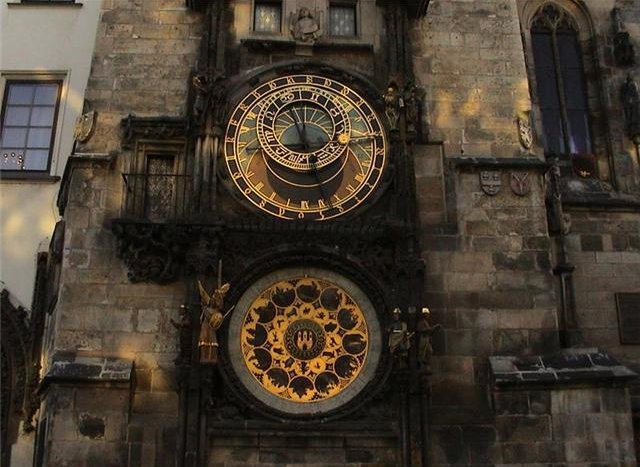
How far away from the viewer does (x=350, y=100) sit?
41.8 ft

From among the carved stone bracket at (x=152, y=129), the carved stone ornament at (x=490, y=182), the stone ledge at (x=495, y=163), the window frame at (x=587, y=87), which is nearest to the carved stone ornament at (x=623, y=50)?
the window frame at (x=587, y=87)

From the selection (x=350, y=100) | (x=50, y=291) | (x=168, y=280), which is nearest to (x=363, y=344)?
(x=168, y=280)

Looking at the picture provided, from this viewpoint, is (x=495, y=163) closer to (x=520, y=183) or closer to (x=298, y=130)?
(x=520, y=183)

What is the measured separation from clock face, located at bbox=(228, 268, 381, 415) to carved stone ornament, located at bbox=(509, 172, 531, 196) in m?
2.92

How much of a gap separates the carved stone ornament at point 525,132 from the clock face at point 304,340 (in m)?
3.61

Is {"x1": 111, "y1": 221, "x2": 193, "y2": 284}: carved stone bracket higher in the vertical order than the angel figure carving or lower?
higher

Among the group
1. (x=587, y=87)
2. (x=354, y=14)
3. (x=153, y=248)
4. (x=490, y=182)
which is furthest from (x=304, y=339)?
(x=587, y=87)

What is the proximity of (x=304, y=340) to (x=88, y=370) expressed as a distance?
2936mm

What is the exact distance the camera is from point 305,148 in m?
12.4

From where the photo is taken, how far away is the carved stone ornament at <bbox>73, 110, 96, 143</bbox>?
12441mm

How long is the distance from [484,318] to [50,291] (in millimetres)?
6955

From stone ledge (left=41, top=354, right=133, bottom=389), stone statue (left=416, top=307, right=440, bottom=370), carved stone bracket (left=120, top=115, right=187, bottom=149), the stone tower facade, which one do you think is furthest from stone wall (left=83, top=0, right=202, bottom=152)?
stone statue (left=416, top=307, right=440, bottom=370)

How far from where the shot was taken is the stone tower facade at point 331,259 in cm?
1096

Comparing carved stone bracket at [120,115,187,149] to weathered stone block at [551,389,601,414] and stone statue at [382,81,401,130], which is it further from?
weathered stone block at [551,389,601,414]
